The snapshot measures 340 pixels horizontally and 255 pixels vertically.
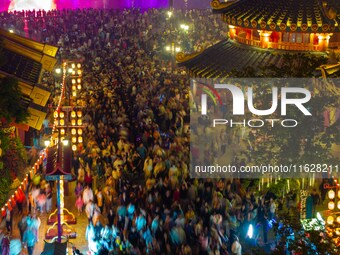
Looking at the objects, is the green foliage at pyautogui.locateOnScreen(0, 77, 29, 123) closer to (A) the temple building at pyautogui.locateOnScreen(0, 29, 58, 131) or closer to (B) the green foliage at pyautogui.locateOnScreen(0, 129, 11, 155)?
(B) the green foliage at pyautogui.locateOnScreen(0, 129, 11, 155)

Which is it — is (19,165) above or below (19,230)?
above

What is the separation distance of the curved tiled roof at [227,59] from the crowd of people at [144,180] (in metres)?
2.12

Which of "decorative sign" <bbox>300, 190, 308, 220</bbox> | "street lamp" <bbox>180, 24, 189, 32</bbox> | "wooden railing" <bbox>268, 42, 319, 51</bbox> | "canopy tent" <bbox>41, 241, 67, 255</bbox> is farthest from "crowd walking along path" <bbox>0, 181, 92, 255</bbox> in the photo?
"street lamp" <bbox>180, 24, 189, 32</bbox>

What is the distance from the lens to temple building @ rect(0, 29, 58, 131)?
22781 millimetres

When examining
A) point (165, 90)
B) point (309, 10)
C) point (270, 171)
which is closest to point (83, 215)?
point (270, 171)

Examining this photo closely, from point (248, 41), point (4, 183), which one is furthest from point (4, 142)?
point (248, 41)

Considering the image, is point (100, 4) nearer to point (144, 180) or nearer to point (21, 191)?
point (144, 180)

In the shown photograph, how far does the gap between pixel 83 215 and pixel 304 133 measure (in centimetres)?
658

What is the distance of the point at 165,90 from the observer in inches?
1283

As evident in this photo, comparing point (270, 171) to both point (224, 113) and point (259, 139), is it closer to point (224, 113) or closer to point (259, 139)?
point (259, 139)

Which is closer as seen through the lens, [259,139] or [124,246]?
[124,246]

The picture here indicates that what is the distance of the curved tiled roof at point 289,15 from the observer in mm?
23875

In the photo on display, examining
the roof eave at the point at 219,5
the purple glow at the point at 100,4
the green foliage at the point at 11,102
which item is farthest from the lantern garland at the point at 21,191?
the purple glow at the point at 100,4

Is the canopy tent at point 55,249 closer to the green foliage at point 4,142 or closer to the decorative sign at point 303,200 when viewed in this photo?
the green foliage at point 4,142
